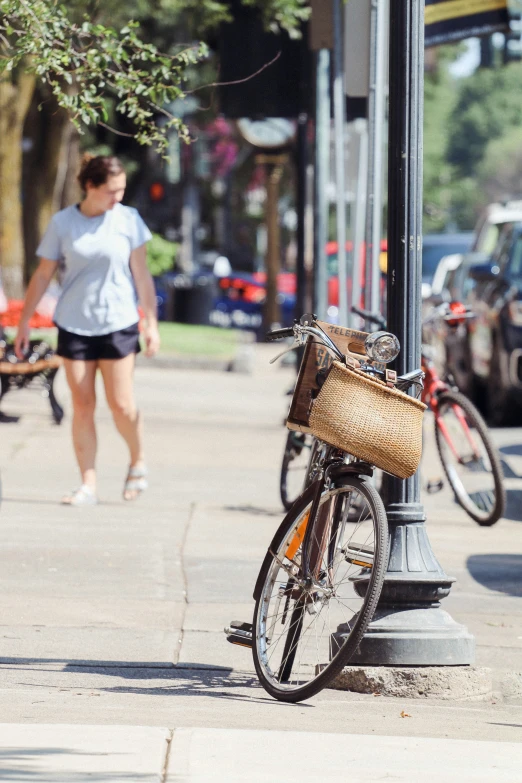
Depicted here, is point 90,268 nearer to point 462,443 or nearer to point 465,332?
point 462,443

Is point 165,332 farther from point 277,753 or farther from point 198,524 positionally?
point 277,753

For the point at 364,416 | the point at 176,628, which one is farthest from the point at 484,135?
the point at 364,416

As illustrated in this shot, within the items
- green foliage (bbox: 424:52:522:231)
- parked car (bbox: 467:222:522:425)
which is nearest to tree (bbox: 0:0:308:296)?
parked car (bbox: 467:222:522:425)

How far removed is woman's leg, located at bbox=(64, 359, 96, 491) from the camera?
318 inches

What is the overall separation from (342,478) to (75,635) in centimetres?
146

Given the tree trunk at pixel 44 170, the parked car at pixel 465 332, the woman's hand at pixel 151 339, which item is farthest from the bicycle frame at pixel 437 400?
the tree trunk at pixel 44 170

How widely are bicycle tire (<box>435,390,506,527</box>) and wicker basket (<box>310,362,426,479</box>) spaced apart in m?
3.63

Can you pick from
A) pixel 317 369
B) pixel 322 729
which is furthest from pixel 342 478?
pixel 322 729

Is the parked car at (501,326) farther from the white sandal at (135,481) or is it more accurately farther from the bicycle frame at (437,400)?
the white sandal at (135,481)

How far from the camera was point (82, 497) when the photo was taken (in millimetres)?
8375

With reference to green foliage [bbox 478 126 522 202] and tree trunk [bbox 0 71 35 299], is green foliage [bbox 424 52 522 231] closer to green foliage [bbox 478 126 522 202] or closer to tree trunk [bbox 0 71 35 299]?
green foliage [bbox 478 126 522 202]

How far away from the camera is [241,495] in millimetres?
9320

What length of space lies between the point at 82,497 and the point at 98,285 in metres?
1.22

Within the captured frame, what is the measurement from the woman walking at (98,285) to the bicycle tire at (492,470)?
1.82 m
